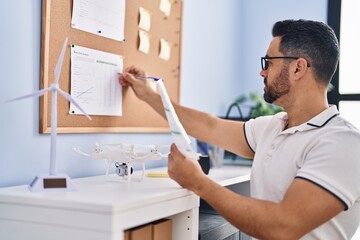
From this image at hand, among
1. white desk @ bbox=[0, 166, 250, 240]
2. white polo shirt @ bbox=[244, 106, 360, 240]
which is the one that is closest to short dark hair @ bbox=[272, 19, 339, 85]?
white polo shirt @ bbox=[244, 106, 360, 240]

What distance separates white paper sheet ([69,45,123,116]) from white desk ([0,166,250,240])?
35cm

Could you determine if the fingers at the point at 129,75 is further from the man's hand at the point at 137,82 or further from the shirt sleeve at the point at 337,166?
the shirt sleeve at the point at 337,166

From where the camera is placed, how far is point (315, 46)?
155cm

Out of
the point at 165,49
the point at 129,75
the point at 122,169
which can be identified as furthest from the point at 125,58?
the point at 122,169

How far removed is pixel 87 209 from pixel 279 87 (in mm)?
809

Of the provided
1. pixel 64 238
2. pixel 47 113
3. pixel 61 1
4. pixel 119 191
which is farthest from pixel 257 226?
pixel 61 1

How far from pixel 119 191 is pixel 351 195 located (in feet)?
2.12

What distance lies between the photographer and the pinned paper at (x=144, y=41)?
1.92m

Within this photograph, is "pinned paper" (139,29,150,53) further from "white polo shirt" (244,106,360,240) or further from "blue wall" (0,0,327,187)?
"white polo shirt" (244,106,360,240)

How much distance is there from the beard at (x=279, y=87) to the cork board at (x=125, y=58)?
563mm

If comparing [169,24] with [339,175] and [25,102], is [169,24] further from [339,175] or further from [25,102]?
[339,175]

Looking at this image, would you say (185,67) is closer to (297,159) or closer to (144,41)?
(144,41)

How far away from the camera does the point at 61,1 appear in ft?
5.03

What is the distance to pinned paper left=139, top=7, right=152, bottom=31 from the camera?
192 cm
